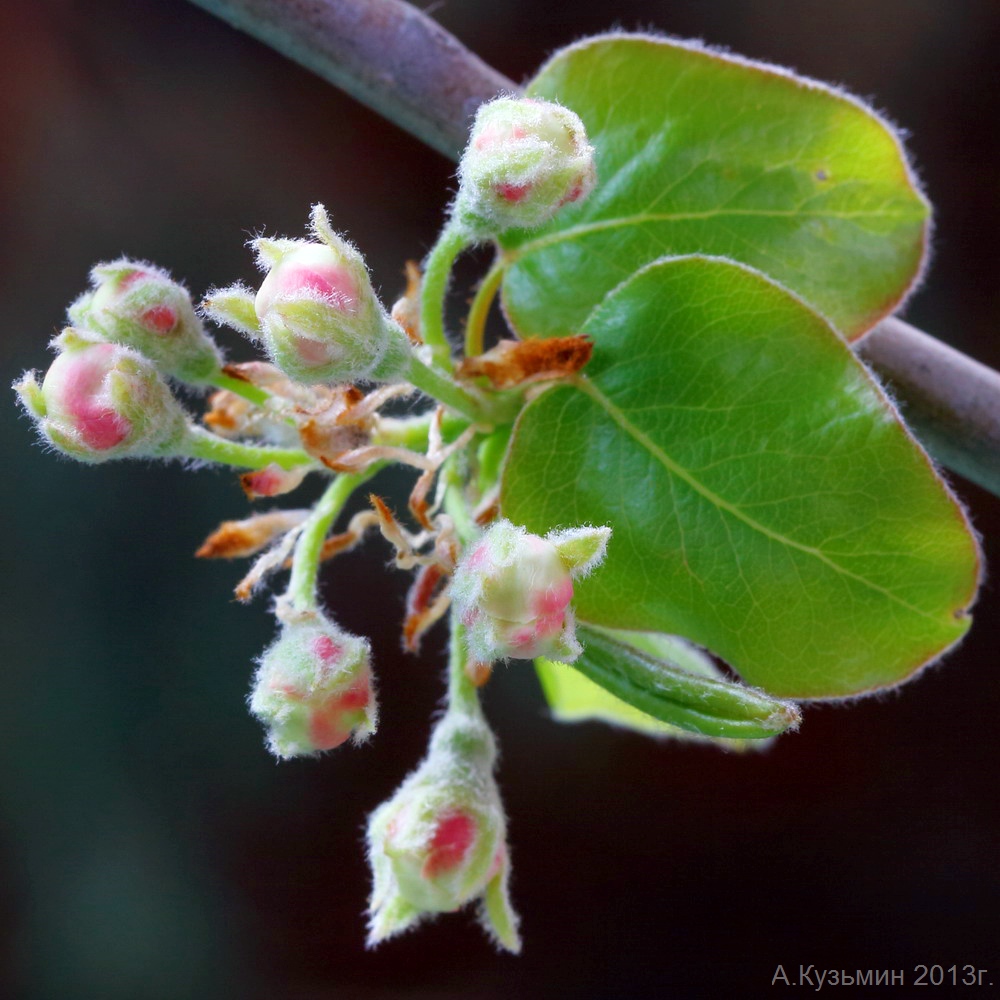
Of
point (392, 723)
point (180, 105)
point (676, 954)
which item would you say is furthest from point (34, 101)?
point (676, 954)

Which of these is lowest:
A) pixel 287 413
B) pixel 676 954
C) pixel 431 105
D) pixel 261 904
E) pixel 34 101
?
pixel 261 904

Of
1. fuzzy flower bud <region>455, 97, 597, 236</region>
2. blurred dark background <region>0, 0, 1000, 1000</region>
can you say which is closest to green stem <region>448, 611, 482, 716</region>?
fuzzy flower bud <region>455, 97, 597, 236</region>

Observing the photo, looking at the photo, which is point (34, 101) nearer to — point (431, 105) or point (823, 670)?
point (431, 105)

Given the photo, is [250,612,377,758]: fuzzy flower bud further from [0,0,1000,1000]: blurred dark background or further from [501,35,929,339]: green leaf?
[0,0,1000,1000]: blurred dark background

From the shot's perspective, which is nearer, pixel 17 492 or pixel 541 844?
pixel 17 492

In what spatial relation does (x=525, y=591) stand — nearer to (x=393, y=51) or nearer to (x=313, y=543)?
(x=313, y=543)

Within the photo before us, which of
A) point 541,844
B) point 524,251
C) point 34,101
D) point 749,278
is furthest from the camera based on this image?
point 541,844

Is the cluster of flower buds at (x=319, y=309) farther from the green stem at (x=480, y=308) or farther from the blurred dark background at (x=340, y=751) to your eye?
the blurred dark background at (x=340, y=751)
